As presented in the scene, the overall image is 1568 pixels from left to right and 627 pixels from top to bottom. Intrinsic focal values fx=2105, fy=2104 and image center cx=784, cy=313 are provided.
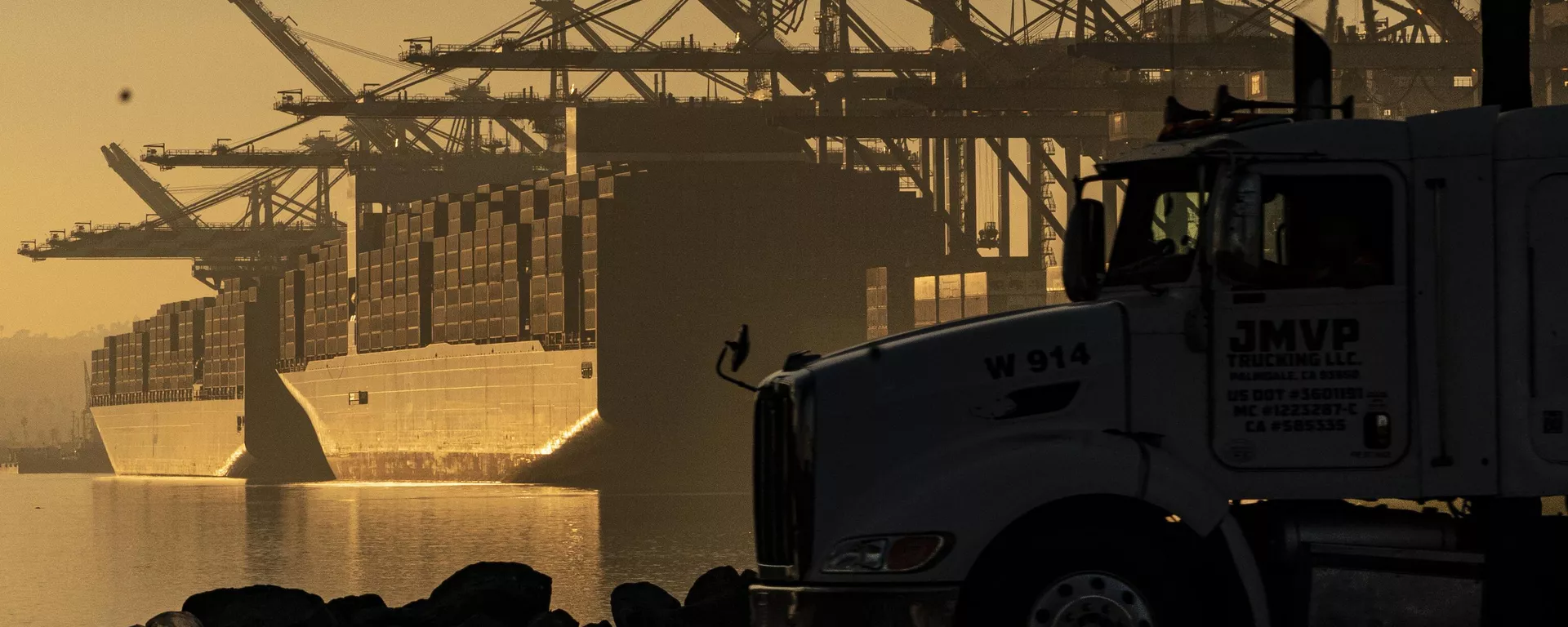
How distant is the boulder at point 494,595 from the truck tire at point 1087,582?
10819mm

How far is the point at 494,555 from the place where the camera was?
6269 cm

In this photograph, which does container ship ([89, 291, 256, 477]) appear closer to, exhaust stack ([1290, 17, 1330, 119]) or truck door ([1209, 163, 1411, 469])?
exhaust stack ([1290, 17, 1330, 119])

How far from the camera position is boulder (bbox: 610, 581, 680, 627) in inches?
676

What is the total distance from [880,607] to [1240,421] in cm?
174

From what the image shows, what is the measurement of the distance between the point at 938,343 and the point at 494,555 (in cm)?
5492

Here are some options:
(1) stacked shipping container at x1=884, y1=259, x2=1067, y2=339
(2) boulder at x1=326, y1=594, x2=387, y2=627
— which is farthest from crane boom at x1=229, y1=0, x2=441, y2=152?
(2) boulder at x1=326, y1=594, x2=387, y2=627

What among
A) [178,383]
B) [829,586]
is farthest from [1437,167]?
[178,383]

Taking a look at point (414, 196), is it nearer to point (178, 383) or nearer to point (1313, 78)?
point (178, 383)

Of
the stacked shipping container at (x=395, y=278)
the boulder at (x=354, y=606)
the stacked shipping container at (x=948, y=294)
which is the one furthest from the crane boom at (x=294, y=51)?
the boulder at (x=354, y=606)

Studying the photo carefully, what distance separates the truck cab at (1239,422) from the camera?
8789 mm

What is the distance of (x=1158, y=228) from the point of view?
9.23m

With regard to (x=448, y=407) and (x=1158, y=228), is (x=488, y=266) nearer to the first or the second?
(x=448, y=407)

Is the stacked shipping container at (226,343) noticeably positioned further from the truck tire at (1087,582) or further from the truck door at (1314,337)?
the truck door at (1314,337)

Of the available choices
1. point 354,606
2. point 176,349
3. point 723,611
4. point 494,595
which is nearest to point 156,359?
point 176,349
